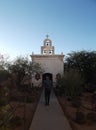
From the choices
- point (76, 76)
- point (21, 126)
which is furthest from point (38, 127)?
point (76, 76)

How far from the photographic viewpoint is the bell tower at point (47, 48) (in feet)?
141

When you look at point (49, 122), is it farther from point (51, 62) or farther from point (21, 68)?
point (51, 62)

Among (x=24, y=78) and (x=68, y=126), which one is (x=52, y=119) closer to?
(x=68, y=126)

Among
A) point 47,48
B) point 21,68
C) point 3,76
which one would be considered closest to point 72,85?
point 3,76

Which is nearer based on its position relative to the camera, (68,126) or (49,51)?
(68,126)

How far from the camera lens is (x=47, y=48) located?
43688 mm

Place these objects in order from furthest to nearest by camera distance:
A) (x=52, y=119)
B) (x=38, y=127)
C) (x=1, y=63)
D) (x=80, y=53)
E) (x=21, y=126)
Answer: (x=80, y=53)
(x=1, y=63)
(x=52, y=119)
(x=21, y=126)
(x=38, y=127)

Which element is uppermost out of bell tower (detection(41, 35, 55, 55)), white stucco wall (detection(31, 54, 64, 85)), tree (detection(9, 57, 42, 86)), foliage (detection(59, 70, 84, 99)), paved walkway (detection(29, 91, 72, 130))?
bell tower (detection(41, 35, 55, 55))

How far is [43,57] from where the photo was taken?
137 ft

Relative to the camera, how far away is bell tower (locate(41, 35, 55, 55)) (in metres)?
42.9

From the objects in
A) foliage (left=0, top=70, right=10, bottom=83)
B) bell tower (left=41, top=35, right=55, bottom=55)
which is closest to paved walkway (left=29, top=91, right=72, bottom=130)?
foliage (left=0, top=70, right=10, bottom=83)

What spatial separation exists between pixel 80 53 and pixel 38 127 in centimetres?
2731

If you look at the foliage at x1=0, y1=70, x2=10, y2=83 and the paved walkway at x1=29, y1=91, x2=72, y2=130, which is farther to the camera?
the foliage at x1=0, y1=70, x2=10, y2=83

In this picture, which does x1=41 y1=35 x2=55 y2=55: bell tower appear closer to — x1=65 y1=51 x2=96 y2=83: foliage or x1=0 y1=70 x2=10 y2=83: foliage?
x1=65 y1=51 x2=96 y2=83: foliage
